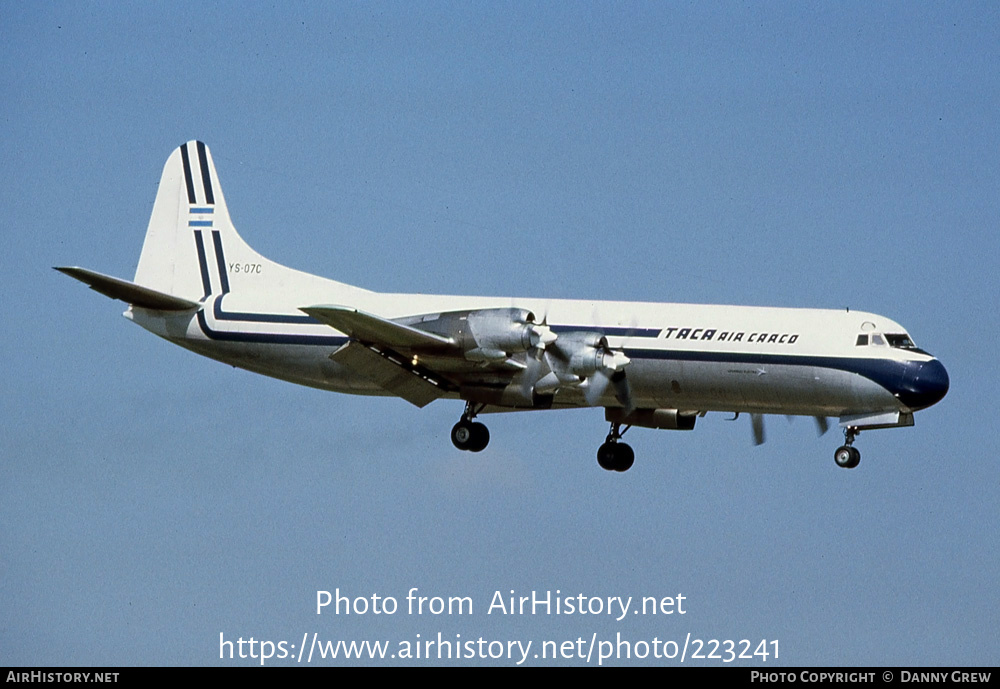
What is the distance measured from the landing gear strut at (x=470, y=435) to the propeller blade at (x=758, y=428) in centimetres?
700

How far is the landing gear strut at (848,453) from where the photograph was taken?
4297 centimetres

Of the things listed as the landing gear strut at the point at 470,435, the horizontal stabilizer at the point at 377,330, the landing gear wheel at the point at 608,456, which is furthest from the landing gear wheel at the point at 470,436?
the landing gear wheel at the point at 608,456

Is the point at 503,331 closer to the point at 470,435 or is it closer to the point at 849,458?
the point at 470,435

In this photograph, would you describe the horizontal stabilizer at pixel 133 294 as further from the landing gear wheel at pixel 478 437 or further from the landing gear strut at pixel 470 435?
the landing gear wheel at pixel 478 437

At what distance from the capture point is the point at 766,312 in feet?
144

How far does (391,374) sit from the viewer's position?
1761 inches

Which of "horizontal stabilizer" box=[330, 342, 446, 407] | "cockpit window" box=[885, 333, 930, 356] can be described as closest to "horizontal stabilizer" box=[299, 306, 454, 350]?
"horizontal stabilizer" box=[330, 342, 446, 407]

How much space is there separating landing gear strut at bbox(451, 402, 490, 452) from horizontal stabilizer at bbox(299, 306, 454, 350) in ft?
9.16

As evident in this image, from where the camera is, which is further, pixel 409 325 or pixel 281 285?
pixel 281 285

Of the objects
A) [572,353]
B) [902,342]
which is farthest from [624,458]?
[902,342]
